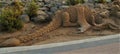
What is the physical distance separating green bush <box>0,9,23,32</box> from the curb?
0.86 metres

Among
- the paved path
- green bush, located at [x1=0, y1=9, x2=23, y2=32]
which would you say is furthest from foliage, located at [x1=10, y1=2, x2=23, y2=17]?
the paved path

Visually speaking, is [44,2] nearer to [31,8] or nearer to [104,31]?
[31,8]

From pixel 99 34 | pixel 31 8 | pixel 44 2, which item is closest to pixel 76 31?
pixel 99 34

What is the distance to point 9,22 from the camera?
550 centimetres

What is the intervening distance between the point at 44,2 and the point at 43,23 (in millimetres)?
1626

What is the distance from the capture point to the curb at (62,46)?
4680 millimetres

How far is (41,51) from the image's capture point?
475 cm

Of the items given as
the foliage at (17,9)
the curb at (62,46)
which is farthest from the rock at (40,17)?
the curb at (62,46)

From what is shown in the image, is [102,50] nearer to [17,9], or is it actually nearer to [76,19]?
[76,19]

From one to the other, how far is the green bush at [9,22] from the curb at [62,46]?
0.86 m

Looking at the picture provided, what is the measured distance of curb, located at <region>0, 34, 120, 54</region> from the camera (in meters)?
4.68

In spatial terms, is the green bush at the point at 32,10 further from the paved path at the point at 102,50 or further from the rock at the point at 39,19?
the paved path at the point at 102,50

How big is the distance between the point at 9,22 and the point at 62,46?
1.33 m

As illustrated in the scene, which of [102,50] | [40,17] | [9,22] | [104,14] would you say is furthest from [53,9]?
[102,50]
